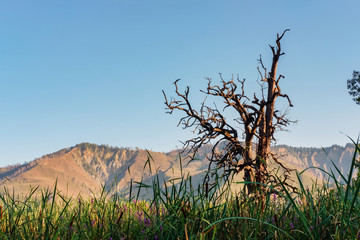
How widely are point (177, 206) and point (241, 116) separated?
9.70m

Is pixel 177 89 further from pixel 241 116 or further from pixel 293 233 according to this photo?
pixel 293 233

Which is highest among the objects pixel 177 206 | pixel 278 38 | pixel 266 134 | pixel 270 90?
pixel 278 38

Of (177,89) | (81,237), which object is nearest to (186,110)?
(177,89)

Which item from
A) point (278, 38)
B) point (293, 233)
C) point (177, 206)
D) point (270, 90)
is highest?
point (278, 38)

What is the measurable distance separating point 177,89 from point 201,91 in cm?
99

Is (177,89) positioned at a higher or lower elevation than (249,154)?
higher

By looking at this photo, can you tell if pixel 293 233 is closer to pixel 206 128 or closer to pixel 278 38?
pixel 206 128

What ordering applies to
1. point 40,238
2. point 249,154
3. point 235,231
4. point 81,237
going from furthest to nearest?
point 249,154, point 81,237, point 40,238, point 235,231

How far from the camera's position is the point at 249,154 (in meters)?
12.1

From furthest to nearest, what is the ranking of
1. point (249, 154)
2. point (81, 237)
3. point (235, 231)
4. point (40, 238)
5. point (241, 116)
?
point (241, 116) < point (249, 154) < point (81, 237) < point (40, 238) < point (235, 231)

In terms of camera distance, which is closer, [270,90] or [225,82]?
[270,90]

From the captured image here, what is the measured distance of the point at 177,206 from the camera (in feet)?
12.0

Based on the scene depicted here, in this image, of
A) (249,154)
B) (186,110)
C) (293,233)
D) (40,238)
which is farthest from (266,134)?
(40,238)

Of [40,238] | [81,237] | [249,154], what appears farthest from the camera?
[249,154]
